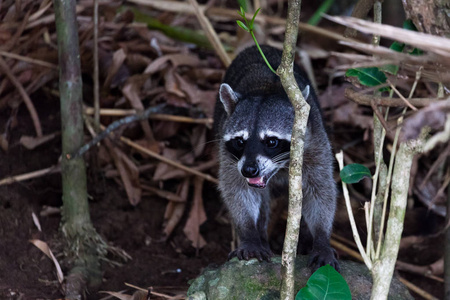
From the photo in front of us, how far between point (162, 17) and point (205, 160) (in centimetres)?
228

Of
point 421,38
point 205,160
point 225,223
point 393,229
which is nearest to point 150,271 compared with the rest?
point 225,223

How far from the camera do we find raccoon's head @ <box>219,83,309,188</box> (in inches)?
185

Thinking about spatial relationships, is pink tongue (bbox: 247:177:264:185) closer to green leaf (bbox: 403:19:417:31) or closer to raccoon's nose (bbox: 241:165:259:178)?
raccoon's nose (bbox: 241:165:259:178)

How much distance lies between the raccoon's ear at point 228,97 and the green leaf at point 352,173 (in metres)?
1.88

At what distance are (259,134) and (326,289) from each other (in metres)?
1.64

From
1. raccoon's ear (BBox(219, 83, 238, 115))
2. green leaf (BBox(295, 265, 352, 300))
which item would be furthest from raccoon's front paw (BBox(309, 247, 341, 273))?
raccoon's ear (BBox(219, 83, 238, 115))

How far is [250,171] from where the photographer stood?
180 inches

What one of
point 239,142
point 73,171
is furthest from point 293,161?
point 73,171

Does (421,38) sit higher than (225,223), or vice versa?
(421,38)

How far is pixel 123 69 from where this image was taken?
7199 mm

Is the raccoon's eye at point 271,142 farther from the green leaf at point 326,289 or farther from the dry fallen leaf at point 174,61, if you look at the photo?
the dry fallen leaf at point 174,61

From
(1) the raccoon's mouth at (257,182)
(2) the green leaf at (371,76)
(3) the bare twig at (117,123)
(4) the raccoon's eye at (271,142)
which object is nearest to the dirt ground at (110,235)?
(3) the bare twig at (117,123)

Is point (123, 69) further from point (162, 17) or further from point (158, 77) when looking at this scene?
point (162, 17)

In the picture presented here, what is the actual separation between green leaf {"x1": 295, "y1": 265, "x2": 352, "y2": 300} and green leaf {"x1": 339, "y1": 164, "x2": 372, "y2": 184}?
0.60m
